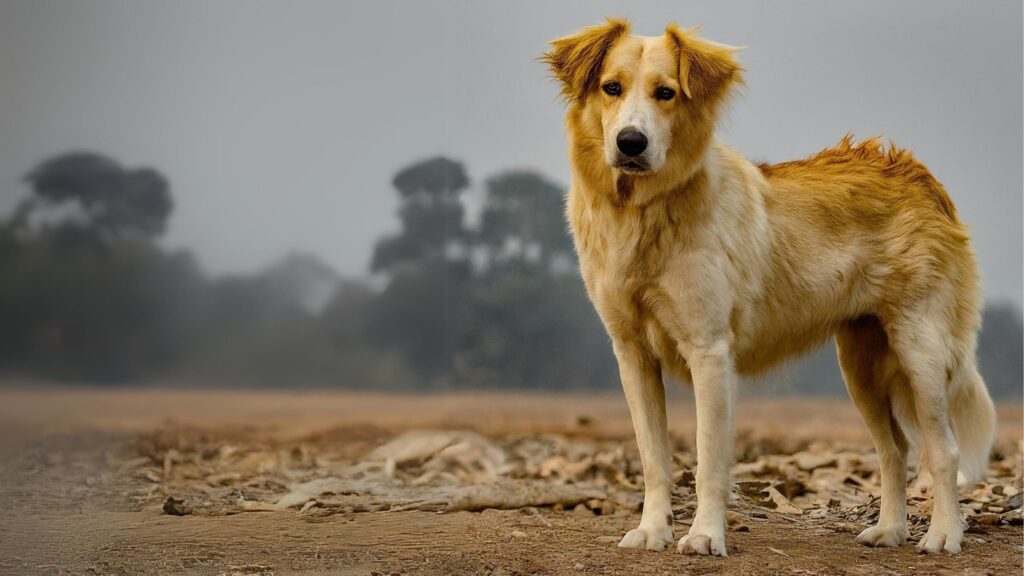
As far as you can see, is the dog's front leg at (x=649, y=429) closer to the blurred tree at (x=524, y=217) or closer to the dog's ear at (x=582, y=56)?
the dog's ear at (x=582, y=56)

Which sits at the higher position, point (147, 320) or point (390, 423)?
point (147, 320)

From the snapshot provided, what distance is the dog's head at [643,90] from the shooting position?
2.81 metres

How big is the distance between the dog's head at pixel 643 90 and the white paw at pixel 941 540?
4.68ft

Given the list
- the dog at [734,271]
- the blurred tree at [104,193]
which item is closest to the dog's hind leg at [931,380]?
the dog at [734,271]

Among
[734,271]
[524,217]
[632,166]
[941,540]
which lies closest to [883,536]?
[941,540]

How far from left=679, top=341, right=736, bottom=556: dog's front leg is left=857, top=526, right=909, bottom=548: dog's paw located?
2.16ft

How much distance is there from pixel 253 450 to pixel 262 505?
1.40 meters

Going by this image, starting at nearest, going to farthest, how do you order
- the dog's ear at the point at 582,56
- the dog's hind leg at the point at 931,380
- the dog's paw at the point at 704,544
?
1. the dog's paw at the point at 704,544
2. the dog's ear at the point at 582,56
3. the dog's hind leg at the point at 931,380

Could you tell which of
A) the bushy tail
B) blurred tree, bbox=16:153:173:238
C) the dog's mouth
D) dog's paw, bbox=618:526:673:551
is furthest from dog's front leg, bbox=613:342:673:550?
blurred tree, bbox=16:153:173:238

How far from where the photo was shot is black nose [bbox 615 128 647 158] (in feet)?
9.05

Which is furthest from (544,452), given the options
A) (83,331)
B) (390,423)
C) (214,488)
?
(83,331)

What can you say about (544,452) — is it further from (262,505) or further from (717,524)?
(717,524)

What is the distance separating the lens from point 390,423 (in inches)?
232

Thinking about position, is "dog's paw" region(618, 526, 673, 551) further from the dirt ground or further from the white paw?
the white paw
